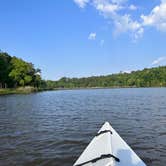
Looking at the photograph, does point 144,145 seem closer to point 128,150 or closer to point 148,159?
point 148,159

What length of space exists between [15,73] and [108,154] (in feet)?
338

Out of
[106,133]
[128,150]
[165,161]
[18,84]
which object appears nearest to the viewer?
[128,150]

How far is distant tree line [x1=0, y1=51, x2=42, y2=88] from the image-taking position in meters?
106

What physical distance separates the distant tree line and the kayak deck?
100 metres

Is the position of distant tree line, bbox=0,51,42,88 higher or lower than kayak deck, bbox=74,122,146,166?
higher

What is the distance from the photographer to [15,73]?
348 ft

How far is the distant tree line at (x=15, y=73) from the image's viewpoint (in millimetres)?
106062

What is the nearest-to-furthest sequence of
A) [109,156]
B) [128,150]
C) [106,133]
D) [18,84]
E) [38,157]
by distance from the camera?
1. [109,156]
2. [128,150]
3. [106,133]
4. [38,157]
5. [18,84]

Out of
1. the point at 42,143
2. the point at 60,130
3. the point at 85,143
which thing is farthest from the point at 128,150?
the point at 60,130

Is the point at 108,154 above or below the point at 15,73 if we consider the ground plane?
below

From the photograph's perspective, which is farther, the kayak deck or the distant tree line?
the distant tree line

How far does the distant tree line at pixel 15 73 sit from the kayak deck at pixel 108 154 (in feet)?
328

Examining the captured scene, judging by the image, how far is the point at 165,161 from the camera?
10500mm

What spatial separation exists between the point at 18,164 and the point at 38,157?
3.34 ft
